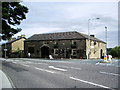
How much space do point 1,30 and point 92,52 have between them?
138ft

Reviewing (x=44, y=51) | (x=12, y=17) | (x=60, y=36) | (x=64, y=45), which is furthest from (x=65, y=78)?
(x=44, y=51)

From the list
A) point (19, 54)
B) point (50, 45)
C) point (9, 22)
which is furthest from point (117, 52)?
point (9, 22)

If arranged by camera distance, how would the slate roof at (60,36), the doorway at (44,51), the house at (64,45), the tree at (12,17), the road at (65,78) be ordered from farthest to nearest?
the doorway at (44,51) → the slate roof at (60,36) → the house at (64,45) → the tree at (12,17) → the road at (65,78)

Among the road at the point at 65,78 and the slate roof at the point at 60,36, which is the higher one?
the slate roof at the point at 60,36

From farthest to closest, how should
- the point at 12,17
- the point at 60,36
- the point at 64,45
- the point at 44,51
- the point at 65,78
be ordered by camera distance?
the point at 44,51 < the point at 60,36 < the point at 64,45 < the point at 12,17 < the point at 65,78

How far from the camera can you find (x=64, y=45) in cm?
5488

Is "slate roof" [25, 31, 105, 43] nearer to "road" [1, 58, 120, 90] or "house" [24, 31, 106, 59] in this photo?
"house" [24, 31, 106, 59]

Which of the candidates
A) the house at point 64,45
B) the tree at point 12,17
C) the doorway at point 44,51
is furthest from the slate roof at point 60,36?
the tree at point 12,17

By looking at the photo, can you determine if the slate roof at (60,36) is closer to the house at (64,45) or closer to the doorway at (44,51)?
the house at (64,45)

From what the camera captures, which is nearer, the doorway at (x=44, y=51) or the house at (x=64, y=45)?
the house at (x=64, y=45)

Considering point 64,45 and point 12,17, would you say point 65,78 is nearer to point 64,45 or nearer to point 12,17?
point 12,17

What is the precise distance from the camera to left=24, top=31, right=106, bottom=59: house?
168 ft

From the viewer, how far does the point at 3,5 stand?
15.7 metres

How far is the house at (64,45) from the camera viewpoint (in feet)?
168
